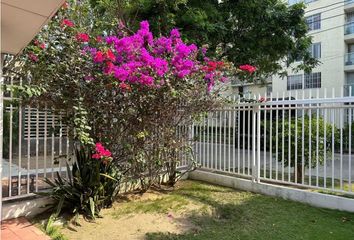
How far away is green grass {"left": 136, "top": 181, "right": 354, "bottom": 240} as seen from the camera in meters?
4.48

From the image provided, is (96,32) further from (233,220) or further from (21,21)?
(233,220)

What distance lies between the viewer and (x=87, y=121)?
16.3ft

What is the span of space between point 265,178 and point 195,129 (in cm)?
218

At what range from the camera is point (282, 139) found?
6.41 meters

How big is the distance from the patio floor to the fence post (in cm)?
416

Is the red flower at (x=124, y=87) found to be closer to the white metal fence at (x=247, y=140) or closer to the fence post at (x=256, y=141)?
the white metal fence at (x=247, y=140)

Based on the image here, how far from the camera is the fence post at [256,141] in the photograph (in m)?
6.67

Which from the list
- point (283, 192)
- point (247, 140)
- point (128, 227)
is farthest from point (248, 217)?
point (247, 140)

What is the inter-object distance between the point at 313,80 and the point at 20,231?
2928 centimetres

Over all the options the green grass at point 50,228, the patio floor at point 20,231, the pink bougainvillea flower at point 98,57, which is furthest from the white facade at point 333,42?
the patio floor at point 20,231

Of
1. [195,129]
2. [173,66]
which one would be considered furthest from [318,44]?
[173,66]

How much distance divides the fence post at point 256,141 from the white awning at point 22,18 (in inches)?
178

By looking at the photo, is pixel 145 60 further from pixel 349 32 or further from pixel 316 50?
pixel 316 50

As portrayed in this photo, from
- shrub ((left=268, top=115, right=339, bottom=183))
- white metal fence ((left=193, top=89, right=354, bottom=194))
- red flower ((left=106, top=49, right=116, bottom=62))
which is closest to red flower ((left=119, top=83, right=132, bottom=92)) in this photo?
red flower ((left=106, top=49, right=116, bottom=62))
